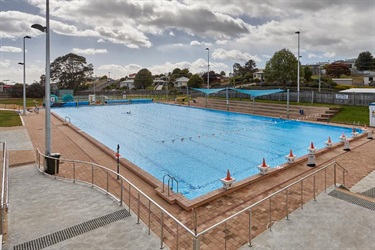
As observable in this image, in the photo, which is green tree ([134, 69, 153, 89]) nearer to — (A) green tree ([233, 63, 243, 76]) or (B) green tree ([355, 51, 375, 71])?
(A) green tree ([233, 63, 243, 76])

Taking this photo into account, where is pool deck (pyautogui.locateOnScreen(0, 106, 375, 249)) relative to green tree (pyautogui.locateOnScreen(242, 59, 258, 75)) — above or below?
below

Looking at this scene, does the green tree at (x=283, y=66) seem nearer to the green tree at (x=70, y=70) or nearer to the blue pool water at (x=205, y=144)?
the blue pool water at (x=205, y=144)

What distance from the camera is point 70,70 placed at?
69.6 m

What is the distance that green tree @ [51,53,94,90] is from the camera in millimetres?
68250

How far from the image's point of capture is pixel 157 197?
7.64 metres

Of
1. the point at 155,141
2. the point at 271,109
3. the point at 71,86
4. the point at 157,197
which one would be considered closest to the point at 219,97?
the point at 271,109

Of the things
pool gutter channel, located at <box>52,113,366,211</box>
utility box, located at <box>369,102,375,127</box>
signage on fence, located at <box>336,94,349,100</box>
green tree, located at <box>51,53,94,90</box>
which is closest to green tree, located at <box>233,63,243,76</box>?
green tree, located at <box>51,53,94,90</box>

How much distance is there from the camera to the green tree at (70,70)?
68.2m

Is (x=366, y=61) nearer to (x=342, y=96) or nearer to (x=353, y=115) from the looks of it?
(x=342, y=96)

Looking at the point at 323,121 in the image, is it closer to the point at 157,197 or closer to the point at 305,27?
the point at 305,27

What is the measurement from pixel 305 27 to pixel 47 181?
3201cm

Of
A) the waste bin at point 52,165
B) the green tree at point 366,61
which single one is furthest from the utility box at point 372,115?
the green tree at point 366,61

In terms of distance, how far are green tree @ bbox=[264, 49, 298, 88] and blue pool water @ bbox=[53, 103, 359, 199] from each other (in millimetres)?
19519

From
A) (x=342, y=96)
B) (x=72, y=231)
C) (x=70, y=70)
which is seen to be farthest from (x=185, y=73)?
(x=72, y=231)
